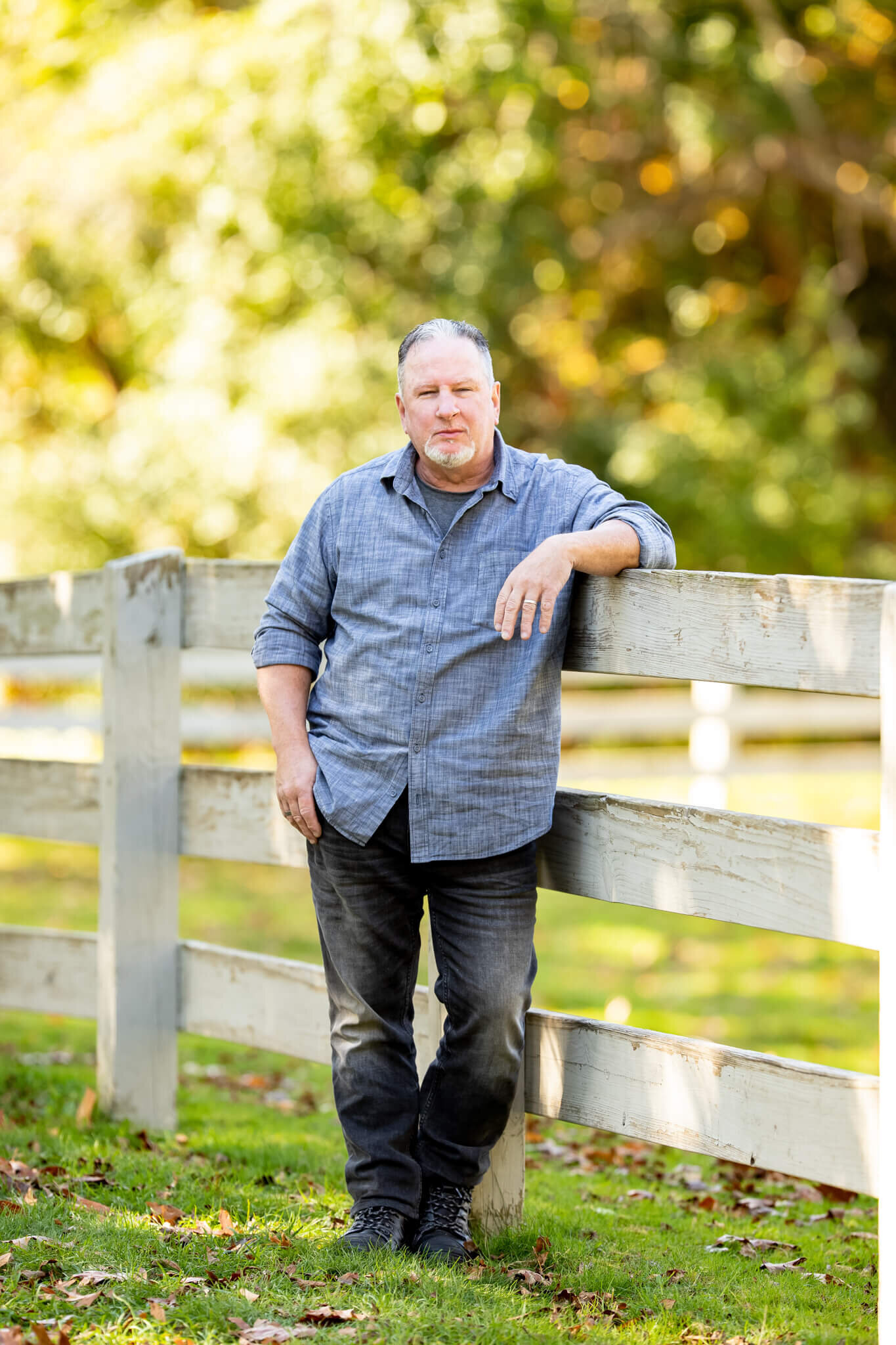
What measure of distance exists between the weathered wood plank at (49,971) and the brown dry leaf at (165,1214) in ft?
4.47

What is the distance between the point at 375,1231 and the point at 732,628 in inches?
59.7

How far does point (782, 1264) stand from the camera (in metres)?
3.38

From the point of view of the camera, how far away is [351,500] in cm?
332

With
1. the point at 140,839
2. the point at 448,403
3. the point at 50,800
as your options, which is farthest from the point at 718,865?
the point at 50,800

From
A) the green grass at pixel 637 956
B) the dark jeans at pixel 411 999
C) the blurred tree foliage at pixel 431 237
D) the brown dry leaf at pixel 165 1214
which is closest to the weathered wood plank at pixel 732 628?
the dark jeans at pixel 411 999

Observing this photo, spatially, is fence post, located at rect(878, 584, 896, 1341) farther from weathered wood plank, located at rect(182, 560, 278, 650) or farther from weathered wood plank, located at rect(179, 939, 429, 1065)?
weathered wood plank, located at rect(182, 560, 278, 650)

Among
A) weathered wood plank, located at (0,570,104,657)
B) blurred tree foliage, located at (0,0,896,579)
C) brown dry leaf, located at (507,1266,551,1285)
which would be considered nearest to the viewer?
brown dry leaf, located at (507,1266,551,1285)

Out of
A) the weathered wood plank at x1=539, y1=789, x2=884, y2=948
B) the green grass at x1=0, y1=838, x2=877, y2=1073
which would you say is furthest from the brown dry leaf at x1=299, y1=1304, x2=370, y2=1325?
the green grass at x1=0, y1=838, x2=877, y2=1073

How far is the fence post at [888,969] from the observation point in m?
2.53

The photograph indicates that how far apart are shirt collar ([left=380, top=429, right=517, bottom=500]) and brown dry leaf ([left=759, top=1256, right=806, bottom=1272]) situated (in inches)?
73.1

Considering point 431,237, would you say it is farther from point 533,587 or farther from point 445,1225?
point 445,1225

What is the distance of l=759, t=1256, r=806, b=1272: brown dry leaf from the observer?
10.9 feet

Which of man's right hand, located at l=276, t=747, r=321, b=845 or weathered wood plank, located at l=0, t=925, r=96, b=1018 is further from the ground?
man's right hand, located at l=276, t=747, r=321, b=845

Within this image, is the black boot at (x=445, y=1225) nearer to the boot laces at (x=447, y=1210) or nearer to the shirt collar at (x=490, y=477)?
the boot laces at (x=447, y=1210)
